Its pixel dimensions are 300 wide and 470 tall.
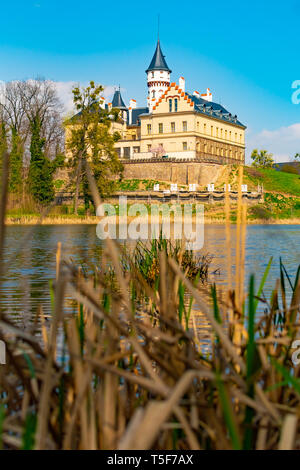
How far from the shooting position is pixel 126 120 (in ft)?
222

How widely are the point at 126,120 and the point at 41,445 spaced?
68.5 meters

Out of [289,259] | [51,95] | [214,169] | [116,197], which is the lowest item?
[289,259]

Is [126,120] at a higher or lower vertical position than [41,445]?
higher

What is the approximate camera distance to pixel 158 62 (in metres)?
67.7

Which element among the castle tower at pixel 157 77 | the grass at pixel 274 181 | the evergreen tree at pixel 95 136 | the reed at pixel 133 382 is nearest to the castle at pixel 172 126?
the castle tower at pixel 157 77

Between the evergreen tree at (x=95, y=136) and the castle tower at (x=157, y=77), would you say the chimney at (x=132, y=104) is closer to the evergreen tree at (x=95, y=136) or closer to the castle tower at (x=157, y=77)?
the castle tower at (x=157, y=77)

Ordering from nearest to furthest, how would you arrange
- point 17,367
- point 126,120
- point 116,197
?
point 17,367
point 116,197
point 126,120

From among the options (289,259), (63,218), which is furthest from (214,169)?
(289,259)

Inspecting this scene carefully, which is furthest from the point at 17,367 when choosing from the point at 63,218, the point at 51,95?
the point at 51,95

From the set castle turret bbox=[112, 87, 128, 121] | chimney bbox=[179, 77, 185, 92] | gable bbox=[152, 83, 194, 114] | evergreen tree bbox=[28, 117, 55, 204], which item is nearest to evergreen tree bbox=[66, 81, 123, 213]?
evergreen tree bbox=[28, 117, 55, 204]

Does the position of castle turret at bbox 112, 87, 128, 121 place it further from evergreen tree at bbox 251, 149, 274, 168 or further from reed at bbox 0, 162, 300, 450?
reed at bbox 0, 162, 300, 450

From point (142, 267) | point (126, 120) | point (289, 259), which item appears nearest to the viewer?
point (142, 267)

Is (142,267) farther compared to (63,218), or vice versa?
(63,218)
